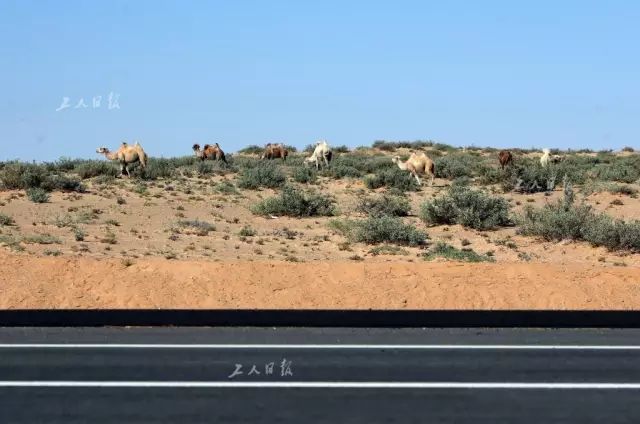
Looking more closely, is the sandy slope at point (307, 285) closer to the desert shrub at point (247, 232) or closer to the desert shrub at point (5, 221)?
the desert shrub at point (247, 232)

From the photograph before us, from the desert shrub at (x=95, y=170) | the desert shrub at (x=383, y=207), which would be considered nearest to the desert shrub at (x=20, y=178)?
the desert shrub at (x=95, y=170)

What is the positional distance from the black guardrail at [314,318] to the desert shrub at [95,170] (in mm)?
25818

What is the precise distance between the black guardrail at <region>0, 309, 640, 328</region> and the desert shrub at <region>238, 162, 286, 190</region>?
23.3 m

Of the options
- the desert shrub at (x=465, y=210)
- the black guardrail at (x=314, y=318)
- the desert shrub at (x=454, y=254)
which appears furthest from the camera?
the desert shrub at (x=465, y=210)

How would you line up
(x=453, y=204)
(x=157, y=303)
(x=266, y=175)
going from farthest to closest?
1. (x=266, y=175)
2. (x=453, y=204)
3. (x=157, y=303)

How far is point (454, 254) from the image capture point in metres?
23.8

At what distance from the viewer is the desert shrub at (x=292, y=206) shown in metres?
31.6

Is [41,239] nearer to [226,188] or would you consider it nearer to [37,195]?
[37,195]
